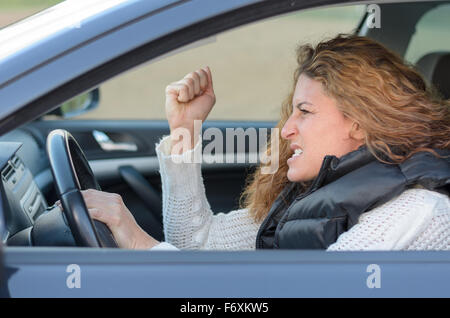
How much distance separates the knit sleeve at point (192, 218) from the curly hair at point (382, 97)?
1.64ft

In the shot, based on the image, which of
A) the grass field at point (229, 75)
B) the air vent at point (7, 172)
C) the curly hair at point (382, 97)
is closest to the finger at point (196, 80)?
the curly hair at point (382, 97)

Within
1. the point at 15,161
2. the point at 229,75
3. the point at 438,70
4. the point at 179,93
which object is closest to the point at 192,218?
the point at 179,93

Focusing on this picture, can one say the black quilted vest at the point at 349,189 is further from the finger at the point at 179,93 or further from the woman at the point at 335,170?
the finger at the point at 179,93

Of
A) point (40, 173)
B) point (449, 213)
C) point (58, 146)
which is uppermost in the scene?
point (58, 146)

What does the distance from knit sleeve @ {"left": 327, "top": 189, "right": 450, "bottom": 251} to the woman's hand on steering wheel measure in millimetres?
577

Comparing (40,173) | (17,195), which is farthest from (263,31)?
(17,195)

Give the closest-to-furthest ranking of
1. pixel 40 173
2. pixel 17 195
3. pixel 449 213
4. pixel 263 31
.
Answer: pixel 449 213 → pixel 17 195 → pixel 40 173 → pixel 263 31

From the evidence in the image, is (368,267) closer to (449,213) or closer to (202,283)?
(202,283)

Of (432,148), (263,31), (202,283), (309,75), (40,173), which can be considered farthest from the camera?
(263,31)

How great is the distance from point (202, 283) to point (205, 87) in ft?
3.49

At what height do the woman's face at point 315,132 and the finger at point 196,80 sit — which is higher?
the finger at point 196,80

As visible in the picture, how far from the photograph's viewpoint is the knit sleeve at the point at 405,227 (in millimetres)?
1549

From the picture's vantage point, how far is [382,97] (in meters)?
1.83

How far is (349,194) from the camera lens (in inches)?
Result: 64.8
